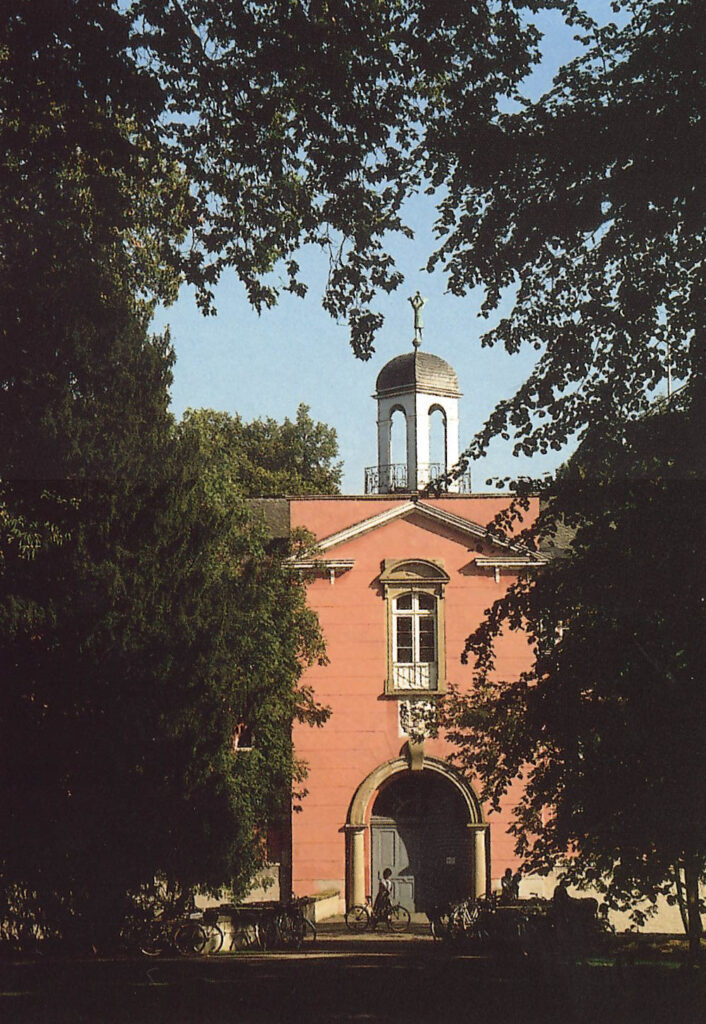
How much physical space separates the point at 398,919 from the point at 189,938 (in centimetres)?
813

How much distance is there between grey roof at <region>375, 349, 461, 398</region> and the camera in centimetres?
3419

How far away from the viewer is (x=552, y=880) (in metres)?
→ 29.3

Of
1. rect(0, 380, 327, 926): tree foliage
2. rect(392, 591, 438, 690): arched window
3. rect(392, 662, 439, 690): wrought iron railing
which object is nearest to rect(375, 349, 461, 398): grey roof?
rect(392, 591, 438, 690): arched window

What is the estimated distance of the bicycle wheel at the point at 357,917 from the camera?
28812 millimetres

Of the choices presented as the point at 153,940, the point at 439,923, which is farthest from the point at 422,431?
the point at 153,940

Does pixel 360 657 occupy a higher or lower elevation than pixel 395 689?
higher

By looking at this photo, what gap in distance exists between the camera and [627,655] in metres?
14.5

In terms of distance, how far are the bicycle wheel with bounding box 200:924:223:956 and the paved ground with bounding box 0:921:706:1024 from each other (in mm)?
2133

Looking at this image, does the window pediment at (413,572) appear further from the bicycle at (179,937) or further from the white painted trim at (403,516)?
the bicycle at (179,937)

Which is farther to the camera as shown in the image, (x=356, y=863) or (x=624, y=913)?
(x=356, y=863)

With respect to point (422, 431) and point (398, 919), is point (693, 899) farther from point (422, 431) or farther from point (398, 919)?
point (422, 431)

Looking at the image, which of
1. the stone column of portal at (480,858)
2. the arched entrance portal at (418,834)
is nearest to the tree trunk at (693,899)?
the stone column of portal at (480,858)

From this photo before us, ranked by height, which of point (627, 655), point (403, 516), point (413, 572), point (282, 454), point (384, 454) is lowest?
point (627, 655)

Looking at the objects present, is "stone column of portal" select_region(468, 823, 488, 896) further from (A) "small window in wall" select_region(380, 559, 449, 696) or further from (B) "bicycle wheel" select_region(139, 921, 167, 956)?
(B) "bicycle wheel" select_region(139, 921, 167, 956)
